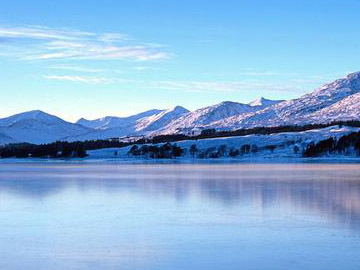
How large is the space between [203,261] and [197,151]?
5452 inches

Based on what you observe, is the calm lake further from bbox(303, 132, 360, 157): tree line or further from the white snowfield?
the white snowfield

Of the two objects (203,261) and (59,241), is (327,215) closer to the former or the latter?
(203,261)

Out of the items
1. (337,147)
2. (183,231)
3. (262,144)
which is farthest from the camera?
(262,144)

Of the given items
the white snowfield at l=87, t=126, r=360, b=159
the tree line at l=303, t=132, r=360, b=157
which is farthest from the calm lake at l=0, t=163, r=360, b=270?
the white snowfield at l=87, t=126, r=360, b=159

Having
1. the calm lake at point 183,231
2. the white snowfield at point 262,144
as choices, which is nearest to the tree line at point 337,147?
the white snowfield at point 262,144

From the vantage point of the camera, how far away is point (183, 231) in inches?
724

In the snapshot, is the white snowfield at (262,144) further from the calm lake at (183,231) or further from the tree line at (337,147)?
the calm lake at (183,231)

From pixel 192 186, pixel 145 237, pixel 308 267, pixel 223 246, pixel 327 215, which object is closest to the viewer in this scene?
pixel 308 267

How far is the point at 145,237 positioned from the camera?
17.4 meters

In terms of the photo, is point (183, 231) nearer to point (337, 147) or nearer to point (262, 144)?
point (337, 147)

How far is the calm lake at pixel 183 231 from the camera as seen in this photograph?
14.2 meters

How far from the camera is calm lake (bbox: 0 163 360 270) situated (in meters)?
14.2

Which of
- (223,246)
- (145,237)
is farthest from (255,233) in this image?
(145,237)

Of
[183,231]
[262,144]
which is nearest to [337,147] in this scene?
[262,144]
